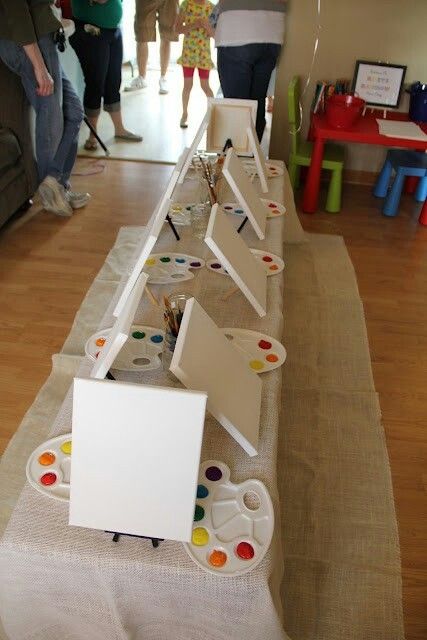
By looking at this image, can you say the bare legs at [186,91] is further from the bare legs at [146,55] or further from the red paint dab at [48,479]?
the red paint dab at [48,479]

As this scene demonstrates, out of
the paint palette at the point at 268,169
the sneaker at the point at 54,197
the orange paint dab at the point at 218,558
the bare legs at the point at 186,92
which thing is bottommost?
the sneaker at the point at 54,197

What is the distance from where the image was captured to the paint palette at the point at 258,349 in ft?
3.74

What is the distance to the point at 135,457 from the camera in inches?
30.1

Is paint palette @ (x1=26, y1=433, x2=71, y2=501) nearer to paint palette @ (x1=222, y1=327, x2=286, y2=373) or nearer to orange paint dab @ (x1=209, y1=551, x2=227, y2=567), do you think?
orange paint dab @ (x1=209, y1=551, x2=227, y2=567)

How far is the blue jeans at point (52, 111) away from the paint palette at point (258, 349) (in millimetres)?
1766

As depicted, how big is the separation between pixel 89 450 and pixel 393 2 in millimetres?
3021

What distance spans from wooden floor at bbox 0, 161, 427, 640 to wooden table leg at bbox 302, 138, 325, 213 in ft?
0.22

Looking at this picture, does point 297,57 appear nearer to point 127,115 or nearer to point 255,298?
point 127,115

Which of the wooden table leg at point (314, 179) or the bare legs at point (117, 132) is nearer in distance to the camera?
the wooden table leg at point (314, 179)

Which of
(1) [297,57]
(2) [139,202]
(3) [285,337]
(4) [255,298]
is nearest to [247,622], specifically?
(4) [255,298]

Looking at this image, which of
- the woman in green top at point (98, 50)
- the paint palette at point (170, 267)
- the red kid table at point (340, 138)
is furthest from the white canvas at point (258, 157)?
the woman in green top at point (98, 50)

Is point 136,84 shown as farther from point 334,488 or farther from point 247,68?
point 334,488

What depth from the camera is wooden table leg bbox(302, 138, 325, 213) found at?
2.83m

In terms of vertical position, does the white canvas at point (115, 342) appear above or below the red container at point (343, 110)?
above
